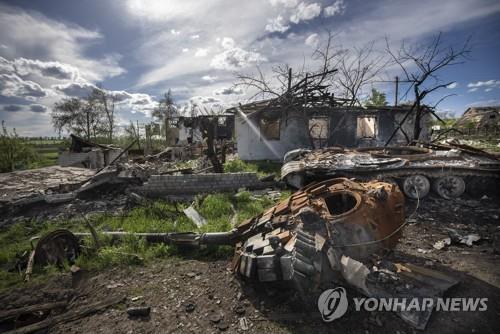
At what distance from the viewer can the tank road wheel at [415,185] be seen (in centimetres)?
628

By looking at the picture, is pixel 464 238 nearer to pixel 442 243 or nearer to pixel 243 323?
pixel 442 243

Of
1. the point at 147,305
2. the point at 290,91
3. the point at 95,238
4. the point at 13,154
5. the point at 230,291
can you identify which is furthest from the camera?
the point at 13,154

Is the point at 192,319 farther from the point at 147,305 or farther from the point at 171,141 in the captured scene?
the point at 171,141

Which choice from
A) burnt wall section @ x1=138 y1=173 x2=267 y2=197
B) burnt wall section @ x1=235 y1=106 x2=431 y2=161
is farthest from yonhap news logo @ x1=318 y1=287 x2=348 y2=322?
burnt wall section @ x1=235 y1=106 x2=431 y2=161

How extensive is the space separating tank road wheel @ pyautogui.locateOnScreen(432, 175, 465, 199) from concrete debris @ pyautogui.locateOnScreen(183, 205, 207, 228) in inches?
253

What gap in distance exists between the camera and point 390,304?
245 centimetres

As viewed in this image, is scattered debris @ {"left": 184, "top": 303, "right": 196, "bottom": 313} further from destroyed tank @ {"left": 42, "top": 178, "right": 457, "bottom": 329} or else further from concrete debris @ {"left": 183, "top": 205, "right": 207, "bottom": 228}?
concrete debris @ {"left": 183, "top": 205, "right": 207, "bottom": 228}

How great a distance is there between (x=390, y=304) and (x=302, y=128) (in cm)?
1109

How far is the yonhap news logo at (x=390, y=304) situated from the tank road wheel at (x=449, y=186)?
4.58 m

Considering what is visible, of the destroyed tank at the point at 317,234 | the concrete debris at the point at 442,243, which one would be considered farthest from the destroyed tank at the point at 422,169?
the destroyed tank at the point at 317,234

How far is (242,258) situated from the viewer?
297 cm

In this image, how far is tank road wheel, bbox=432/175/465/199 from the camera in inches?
245

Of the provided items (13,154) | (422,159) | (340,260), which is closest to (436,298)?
(340,260)

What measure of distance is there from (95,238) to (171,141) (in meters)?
26.2
